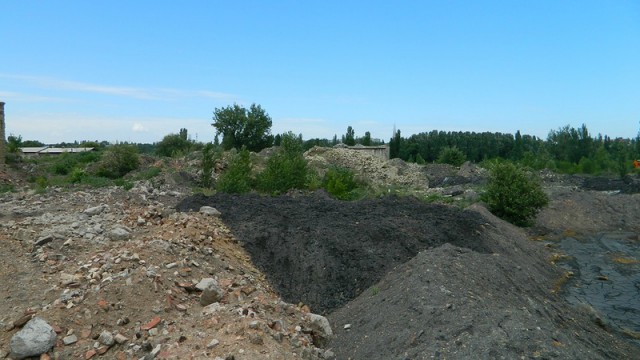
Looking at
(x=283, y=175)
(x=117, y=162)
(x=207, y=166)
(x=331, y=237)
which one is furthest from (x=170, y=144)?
(x=331, y=237)

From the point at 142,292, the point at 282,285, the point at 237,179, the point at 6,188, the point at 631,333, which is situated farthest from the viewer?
the point at 6,188

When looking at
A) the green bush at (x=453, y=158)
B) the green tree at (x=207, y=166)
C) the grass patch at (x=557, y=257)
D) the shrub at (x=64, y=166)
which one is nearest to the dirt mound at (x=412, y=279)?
the grass patch at (x=557, y=257)

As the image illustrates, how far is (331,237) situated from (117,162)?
1613 cm

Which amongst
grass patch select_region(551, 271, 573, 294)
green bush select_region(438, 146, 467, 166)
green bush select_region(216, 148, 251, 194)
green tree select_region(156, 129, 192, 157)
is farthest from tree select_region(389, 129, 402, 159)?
grass patch select_region(551, 271, 573, 294)

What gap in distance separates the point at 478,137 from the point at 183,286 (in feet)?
194

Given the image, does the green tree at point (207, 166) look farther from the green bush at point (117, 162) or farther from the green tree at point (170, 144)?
the green tree at point (170, 144)

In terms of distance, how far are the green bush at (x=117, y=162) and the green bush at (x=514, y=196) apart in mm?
14667

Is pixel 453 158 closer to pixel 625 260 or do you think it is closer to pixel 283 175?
pixel 283 175

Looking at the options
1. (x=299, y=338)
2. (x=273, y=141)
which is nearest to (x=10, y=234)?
(x=299, y=338)

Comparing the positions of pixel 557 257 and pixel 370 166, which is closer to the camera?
pixel 557 257

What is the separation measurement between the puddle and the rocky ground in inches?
20.9

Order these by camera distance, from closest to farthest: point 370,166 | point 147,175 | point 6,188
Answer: point 6,188, point 147,175, point 370,166

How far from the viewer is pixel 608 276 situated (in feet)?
35.2

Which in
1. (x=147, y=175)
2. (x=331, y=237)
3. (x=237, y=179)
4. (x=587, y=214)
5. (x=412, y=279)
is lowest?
(x=587, y=214)
